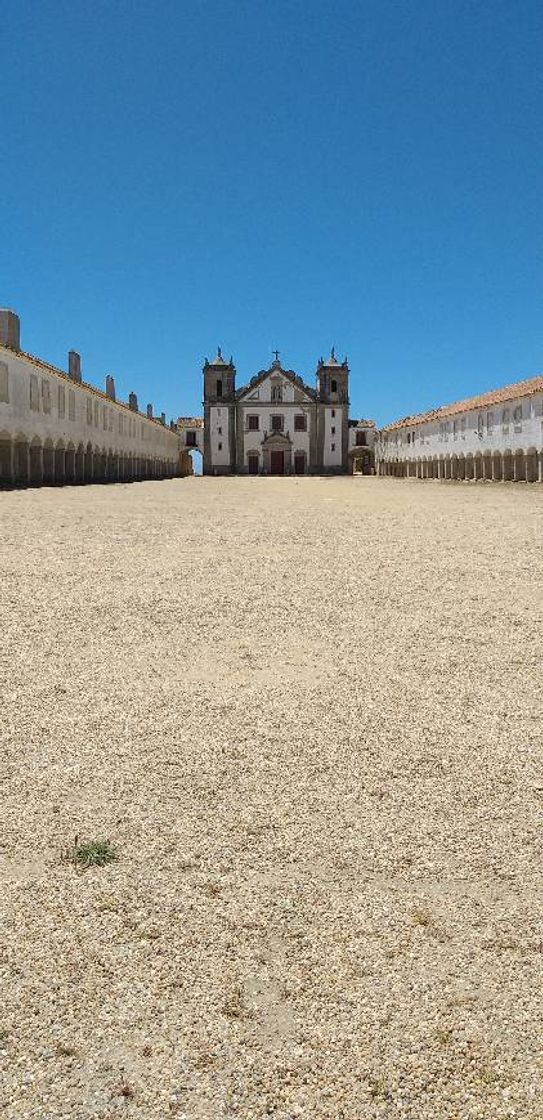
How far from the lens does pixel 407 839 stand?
12.5ft

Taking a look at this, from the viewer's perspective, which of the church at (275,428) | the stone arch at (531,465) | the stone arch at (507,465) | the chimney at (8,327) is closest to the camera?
the chimney at (8,327)

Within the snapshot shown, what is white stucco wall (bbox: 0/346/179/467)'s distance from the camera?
30.5 metres

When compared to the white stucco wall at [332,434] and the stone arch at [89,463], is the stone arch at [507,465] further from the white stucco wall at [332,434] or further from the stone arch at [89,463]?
the white stucco wall at [332,434]

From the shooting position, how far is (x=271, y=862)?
11.9 ft

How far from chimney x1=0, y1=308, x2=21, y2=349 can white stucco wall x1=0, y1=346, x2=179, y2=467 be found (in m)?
1.11

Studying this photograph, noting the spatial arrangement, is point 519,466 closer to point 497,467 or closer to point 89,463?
point 497,467

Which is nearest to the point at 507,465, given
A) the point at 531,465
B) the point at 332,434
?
the point at 531,465

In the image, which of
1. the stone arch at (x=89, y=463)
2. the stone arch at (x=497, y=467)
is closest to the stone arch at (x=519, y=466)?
the stone arch at (x=497, y=467)

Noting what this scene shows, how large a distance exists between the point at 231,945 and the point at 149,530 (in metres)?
11.8

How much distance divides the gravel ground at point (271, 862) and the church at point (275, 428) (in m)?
72.0

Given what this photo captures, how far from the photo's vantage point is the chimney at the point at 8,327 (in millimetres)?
32188

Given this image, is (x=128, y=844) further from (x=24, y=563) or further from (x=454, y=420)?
(x=454, y=420)

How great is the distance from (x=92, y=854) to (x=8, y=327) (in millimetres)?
33287

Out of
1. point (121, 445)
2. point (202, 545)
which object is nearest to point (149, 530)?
point (202, 545)
